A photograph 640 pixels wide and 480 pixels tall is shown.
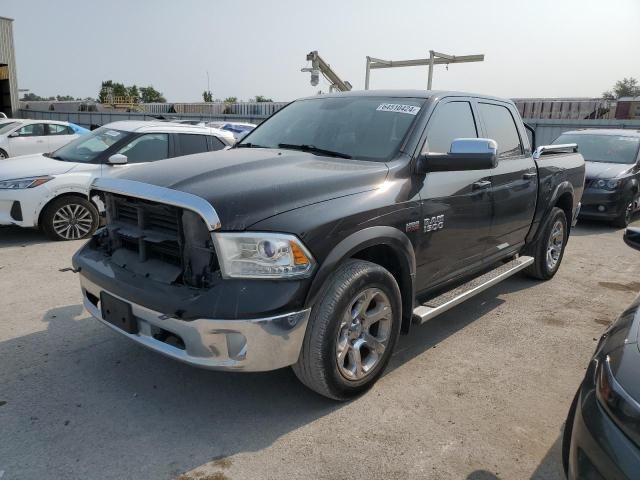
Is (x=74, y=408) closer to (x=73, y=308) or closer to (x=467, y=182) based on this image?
(x=73, y=308)

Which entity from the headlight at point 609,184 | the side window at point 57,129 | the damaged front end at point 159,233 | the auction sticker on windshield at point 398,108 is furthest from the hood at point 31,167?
the headlight at point 609,184

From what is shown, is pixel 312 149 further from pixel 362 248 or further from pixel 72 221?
pixel 72 221

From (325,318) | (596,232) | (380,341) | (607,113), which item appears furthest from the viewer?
(607,113)

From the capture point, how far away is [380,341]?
10.6 ft

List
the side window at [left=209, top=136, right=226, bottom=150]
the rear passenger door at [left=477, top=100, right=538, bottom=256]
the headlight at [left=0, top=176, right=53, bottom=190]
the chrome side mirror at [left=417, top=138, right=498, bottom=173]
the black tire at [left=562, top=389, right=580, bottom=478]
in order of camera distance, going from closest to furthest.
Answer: the black tire at [left=562, top=389, right=580, bottom=478] < the chrome side mirror at [left=417, top=138, right=498, bottom=173] < the rear passenger door at [left=477, top=100, right=538, bottom=256] < the headlight at [left=0, top=176, right=53, bottom=190] < the side window at [left=209, top=136, right=226, bottom=150]

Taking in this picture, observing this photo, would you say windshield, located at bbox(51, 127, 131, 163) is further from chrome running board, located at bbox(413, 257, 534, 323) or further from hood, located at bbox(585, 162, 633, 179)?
hood, located at bbox(585, 162, 633, 179)

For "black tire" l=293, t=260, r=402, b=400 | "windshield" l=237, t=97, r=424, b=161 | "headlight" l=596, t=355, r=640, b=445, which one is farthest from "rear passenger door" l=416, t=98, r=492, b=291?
"headlight" l=596, t=355, r=640, b=445

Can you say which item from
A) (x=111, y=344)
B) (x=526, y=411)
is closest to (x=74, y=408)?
(x=111, y=344)

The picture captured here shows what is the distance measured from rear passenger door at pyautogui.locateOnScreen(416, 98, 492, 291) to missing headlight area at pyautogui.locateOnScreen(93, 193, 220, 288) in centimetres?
148

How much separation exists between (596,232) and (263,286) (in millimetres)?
8004

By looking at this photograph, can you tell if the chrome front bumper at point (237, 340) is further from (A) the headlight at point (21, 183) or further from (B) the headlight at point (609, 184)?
(B) the headlight at point (609, 184)

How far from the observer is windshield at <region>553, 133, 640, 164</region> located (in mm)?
9766

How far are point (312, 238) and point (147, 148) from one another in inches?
208

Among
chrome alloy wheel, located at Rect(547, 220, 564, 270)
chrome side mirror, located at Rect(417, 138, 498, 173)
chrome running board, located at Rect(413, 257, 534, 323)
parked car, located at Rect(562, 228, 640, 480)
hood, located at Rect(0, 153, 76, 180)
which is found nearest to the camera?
parked car, located at Rect(562, 228, 640, 480)
